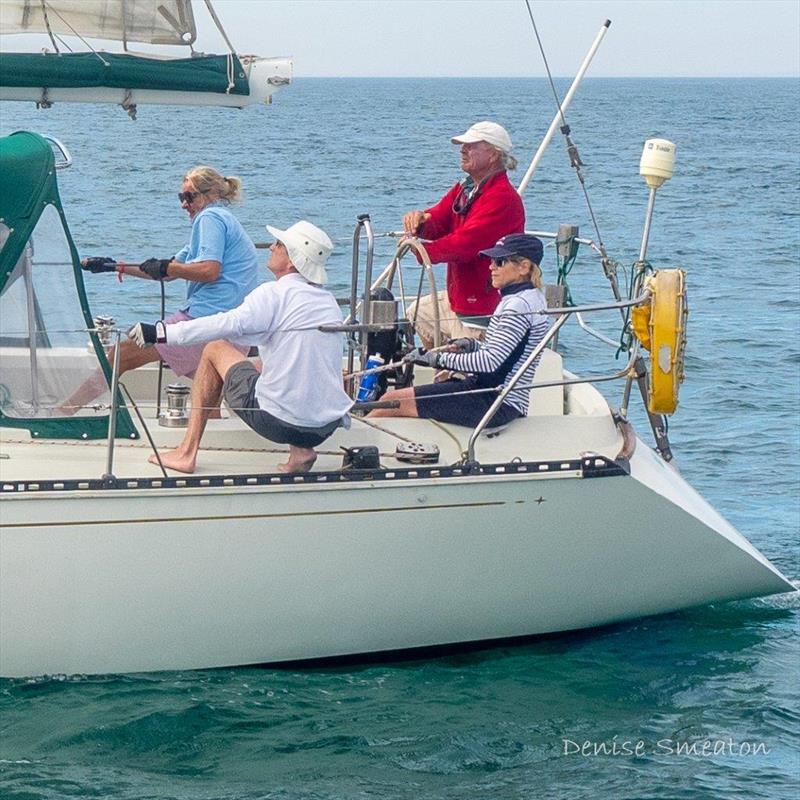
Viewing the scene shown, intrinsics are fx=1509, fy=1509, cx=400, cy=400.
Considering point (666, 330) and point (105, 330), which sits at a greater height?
point (666, 330)

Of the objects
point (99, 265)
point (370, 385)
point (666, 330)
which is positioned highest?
point (99, 265)

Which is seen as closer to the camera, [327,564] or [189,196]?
[327,564]

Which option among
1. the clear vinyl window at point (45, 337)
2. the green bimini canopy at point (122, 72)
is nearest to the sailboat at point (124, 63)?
the green bimini canopy at point (122, 72)

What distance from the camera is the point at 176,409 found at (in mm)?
6934

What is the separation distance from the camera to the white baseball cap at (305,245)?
6.12 meters

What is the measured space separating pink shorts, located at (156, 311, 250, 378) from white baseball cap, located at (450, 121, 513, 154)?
1.48 metres

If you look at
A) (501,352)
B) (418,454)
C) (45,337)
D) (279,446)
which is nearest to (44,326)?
(45,337)

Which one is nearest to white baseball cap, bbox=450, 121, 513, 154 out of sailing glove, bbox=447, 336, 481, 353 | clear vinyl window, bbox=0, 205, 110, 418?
sailing glove, bbox=447, 336, 481, 353

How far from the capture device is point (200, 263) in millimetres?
6820

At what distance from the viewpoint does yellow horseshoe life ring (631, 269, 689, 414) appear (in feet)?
21.2

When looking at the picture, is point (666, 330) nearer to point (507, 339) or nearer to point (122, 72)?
point (507, 339)

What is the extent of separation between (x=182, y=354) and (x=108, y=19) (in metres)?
1.60

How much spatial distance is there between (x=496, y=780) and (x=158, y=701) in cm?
151

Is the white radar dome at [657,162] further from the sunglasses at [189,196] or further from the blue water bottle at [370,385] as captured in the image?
the sunglasses at [189,196]
